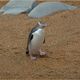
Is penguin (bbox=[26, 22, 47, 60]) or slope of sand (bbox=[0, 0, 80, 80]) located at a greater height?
penguin (bbox=[26, 22, 47, 60])

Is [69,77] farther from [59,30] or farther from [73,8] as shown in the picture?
[73,8]

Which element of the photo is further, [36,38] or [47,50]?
[47,50]

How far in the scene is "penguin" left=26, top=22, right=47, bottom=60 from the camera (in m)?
7.18

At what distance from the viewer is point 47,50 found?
26.0ft

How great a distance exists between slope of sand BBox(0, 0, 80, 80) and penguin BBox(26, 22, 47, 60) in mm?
170

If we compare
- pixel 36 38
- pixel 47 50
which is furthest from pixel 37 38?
pixel 47 50

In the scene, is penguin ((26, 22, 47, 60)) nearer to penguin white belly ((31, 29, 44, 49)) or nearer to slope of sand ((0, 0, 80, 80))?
penguin white belly ((31, 29, 44, 49))

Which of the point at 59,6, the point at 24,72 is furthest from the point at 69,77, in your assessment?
the point at 59,6

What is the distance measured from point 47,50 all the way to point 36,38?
0.78 meters

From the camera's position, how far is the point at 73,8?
12125 mm

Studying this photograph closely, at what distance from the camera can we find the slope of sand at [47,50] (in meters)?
6.58

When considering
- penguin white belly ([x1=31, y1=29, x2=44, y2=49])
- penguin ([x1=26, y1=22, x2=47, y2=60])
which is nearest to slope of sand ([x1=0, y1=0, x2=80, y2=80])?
penguin ([x1=26, y1=22, x2=47, y2=60])

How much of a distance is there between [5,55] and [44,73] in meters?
1.37

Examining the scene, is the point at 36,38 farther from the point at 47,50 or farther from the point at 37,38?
the point at 47,50
